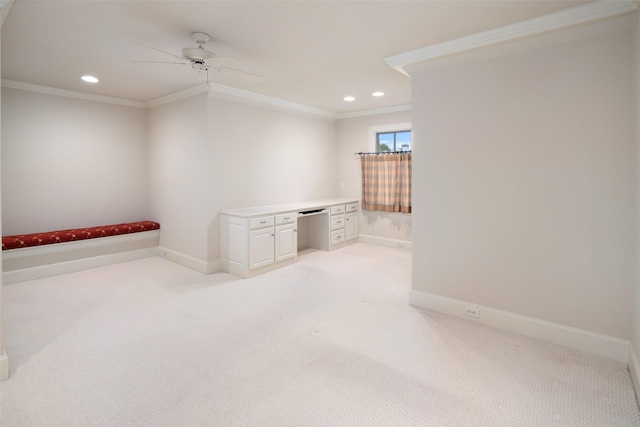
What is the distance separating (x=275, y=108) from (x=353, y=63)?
2.02 metres

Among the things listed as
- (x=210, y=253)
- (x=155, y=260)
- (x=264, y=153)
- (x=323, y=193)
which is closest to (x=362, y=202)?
(x=323, y=193)

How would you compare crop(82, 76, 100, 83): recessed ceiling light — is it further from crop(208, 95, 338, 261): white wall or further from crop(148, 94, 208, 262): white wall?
crop(208, 95, 338, 261): white wall

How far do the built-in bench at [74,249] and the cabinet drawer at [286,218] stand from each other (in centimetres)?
206

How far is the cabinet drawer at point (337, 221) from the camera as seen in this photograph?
5.58 m

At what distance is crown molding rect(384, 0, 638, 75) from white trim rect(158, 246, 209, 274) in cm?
331

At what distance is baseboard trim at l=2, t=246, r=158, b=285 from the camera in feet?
13.1

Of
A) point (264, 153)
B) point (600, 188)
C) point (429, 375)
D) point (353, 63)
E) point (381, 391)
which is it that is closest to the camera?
point (381, 391)

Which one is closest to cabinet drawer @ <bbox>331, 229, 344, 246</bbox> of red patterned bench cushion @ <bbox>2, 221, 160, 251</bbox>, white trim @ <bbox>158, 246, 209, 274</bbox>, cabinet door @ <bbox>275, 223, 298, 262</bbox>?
cabinet door @ <bbox>275, 223, 298, 262</bbox>

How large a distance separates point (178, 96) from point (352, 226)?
3.45 metres

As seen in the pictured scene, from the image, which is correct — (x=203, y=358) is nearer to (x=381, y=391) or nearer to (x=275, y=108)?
(x=381, y=391)

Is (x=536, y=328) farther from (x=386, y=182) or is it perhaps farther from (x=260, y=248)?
(x=386, y=182)

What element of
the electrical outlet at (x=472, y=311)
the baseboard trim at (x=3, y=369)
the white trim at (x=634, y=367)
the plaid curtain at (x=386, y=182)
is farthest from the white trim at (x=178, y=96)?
the white trim at (x=634, y=367)

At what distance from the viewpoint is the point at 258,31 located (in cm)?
262

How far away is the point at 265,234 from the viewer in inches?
173
